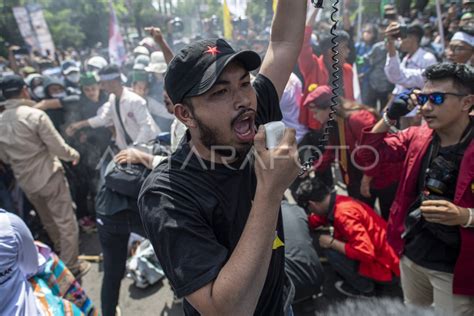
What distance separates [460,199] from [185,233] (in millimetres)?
1544

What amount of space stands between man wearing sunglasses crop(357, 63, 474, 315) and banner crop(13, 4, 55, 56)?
515 inches

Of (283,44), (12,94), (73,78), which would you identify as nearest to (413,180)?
(283,44)

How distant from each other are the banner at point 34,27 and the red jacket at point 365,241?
12.4 meters

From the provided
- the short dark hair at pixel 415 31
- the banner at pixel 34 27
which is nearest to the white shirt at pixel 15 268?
the short dark hair at pixel 415 31

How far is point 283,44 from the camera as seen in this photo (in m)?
1.73

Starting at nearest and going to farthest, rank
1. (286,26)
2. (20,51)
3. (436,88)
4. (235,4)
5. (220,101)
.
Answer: (220,101) < (286,26) < (436,88) < (235,4) < (20,51)

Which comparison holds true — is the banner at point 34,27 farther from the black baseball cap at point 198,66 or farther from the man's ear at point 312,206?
the black baseball cap at point 198,66

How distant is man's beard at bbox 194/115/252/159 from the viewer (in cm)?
128

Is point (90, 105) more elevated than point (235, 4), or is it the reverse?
point (235, 4)

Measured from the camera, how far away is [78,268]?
12.9ft

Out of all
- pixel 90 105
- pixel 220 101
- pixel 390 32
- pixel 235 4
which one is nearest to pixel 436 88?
pixel 220 101

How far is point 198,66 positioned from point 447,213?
146 cm

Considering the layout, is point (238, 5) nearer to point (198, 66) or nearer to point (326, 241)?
point (326, 241)

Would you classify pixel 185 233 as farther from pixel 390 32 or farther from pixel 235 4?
pixel 235 4
